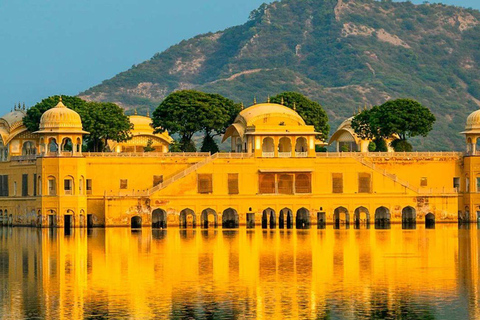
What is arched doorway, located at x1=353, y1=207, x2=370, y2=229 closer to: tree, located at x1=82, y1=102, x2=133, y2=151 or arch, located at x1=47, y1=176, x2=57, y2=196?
tree, located at x1=82, y1=102, x2=133, y2=151

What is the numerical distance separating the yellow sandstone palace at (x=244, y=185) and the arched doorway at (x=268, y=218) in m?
0.07

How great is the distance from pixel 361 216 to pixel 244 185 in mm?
7984

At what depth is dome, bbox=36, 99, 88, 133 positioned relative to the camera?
3403 inches

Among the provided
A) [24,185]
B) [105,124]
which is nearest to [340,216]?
[105,124]

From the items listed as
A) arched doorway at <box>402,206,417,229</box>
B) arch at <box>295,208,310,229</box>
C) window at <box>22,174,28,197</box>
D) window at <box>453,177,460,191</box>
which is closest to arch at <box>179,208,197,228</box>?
arch at <box>295,208,310,229</box>

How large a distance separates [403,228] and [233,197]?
434 inches

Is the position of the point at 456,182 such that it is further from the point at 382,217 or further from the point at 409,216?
the point at 382,217

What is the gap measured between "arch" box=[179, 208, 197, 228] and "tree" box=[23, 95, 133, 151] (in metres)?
10.7

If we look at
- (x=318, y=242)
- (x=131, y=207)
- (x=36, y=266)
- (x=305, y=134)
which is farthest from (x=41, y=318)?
(x=305, y=134)

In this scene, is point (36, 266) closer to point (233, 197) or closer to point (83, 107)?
point (233, 197)

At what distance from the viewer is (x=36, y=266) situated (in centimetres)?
5775

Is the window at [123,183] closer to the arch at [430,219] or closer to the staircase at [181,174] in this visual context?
the staircase at [181,174]

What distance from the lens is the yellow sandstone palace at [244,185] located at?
84.9m

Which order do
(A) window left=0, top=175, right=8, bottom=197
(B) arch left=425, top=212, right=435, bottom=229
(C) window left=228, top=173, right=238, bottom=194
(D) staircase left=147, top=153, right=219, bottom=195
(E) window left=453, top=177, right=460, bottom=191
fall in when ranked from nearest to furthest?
(D) staircase left=147, top=153, right=219, bottom=195 → (C) window left=228, top=173, right=238, bottom=194 → (B) arch left=425, top=212, right=435, bottom=229 → (E) window left=453, top=177, right=460, bottom=191 → (A) window left=0, top=175, right=8, bottom=197
